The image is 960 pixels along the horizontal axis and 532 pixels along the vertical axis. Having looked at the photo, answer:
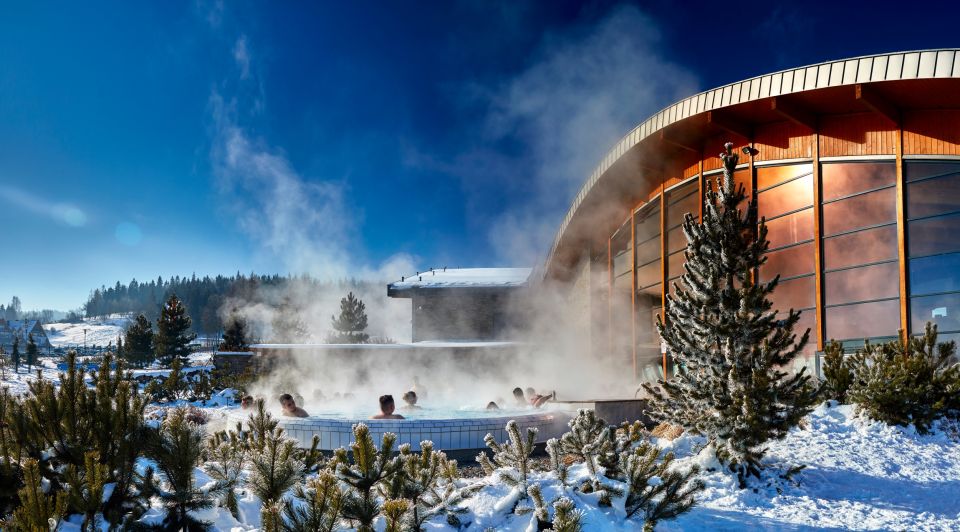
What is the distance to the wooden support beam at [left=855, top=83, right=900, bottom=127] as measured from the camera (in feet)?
33.8

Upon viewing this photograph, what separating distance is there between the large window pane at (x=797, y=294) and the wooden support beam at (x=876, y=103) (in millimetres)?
3271

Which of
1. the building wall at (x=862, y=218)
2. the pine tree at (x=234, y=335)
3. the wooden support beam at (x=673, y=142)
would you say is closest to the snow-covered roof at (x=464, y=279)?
the pine tree at (x=234, y=335)

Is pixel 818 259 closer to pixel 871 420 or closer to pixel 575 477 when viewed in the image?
pixel 871 420

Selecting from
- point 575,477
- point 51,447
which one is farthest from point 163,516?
point 575,477

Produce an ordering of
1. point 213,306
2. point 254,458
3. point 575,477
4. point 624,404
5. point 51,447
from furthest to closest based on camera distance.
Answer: point 213,306
point 624,404
point 575,477
point 51,447
point 254,458

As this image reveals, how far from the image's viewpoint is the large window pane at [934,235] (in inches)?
401

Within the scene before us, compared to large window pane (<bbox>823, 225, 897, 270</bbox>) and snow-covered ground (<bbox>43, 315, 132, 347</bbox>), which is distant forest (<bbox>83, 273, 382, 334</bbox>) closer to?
snow-covered ground (<bbox>43, 315, 132, 347</bbox>)

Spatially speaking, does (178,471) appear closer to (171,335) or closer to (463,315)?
(463,315)

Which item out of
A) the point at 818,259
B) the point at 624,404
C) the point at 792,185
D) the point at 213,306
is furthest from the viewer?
the point at 213,306

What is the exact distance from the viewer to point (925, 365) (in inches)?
291

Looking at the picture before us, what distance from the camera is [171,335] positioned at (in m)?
31.6

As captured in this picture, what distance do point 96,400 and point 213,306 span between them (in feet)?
339

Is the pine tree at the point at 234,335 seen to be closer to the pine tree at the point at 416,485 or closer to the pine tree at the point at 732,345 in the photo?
the pine tree at the point at 732,345

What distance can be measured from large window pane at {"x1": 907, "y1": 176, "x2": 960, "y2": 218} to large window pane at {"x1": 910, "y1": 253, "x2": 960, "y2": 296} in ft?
2.74
